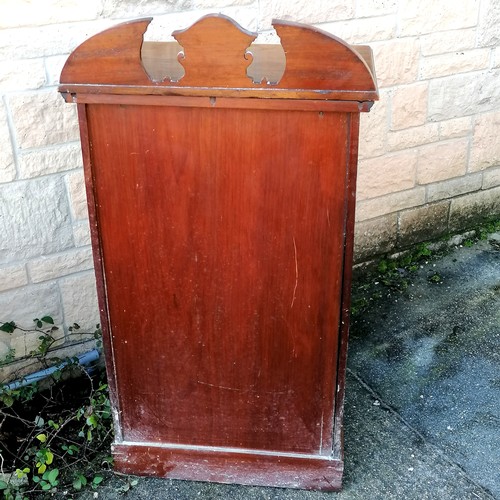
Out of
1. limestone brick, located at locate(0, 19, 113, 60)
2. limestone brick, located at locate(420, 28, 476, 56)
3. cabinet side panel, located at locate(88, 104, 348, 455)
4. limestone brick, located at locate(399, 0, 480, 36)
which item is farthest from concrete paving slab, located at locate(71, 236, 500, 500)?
limestone brick, located at locate(0, 19, 113, 60)

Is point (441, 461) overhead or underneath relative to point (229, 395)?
underneath

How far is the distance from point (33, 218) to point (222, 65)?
117 centimetres

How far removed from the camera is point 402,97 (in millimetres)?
3098

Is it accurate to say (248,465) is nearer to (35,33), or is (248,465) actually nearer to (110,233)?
(110,233)

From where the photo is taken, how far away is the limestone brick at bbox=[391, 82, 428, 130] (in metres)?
3.09

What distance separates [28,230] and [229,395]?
101 cm

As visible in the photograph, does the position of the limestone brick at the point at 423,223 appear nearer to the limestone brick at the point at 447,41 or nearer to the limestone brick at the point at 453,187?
the limestone brick at the point at 453,187

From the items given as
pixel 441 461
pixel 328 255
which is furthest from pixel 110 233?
pixel 441 461

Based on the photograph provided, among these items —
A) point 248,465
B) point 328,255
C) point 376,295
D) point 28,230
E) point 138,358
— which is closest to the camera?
point 328,255

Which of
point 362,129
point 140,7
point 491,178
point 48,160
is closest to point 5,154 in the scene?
point 48,160

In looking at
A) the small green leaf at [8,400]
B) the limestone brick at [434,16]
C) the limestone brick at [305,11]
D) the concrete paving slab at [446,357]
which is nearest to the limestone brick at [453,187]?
the concrete paving slab at [446,357]

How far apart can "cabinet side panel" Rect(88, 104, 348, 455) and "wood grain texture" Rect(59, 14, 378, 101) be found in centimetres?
7

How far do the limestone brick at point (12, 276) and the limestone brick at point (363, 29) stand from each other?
1.56 metres

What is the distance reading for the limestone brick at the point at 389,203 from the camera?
10.7 feet
